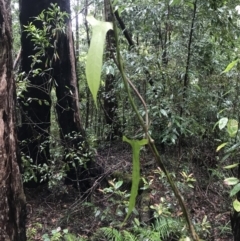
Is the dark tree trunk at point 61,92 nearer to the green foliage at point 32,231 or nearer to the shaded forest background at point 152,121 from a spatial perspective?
the shaded forest background at point 152,121

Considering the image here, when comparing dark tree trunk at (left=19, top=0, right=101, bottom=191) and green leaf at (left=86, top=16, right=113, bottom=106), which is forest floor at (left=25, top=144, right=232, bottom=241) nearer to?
dark tree trunk at (left=19, top=0, right=101, bottom=191)

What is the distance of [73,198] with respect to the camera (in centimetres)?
415

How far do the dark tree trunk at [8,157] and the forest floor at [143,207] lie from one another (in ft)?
3.37

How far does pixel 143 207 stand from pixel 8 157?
1879 mm

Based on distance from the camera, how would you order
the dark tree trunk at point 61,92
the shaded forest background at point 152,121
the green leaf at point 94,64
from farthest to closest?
the dark tree trunk at point 61,92 → the shaded forest background at point 152,121 → the green leaf at point 94,64

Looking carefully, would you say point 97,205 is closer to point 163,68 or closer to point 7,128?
point 163,68

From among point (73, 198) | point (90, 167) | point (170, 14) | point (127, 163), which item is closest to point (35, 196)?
point (73, 198)

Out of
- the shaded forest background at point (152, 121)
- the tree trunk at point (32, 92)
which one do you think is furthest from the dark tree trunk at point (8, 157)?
the tree trunk at point (32, 92)

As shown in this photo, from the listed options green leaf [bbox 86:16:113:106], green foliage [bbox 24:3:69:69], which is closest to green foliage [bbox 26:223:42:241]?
green foliage [bbox 24:3:69:69]

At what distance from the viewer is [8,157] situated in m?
1.85

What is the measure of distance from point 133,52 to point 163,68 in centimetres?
50

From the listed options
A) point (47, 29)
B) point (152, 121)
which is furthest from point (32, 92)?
point (152, 121)

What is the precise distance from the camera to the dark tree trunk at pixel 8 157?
1.79m

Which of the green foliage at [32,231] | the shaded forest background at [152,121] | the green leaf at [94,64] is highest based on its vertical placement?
the green leaf at [94,64]
